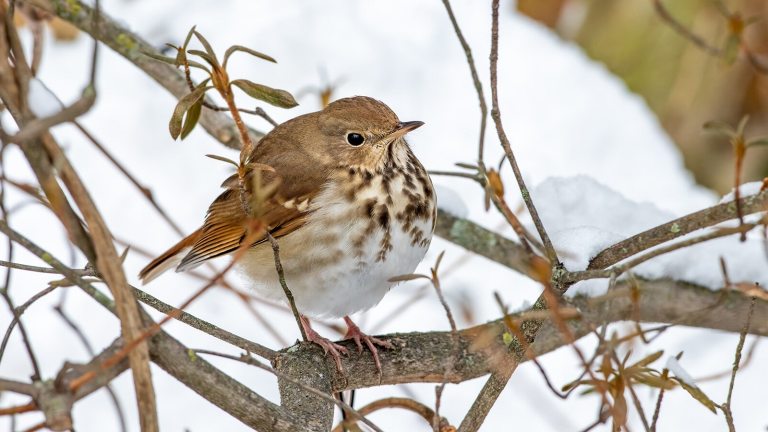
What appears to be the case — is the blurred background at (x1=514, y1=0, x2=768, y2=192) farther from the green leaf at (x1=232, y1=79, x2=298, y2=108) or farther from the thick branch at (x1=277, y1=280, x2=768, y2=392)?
the green leaf at (x1=232, y1=79, x2=298, y2=108)

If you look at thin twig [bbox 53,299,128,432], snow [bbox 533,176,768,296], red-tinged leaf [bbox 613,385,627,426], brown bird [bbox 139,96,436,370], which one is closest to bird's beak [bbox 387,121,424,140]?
brown bird [bbox 139,96,436,370]

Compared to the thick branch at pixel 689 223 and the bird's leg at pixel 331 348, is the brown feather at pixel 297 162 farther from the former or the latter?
the thick branch at pixel 689 223

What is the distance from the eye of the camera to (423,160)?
4875 mm

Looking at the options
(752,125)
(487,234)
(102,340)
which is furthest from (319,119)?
(752,125)

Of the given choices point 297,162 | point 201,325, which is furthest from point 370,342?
point 201,325

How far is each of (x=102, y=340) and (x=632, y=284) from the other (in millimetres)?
2897

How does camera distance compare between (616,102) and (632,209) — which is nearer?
(632,209)

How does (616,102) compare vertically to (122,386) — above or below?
above

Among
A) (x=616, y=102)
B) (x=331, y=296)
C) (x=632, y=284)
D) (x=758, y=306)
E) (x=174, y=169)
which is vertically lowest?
(x=632, y=284)

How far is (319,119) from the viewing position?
2746 millimetres

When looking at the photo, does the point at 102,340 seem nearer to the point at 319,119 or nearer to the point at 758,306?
the point at 319,119

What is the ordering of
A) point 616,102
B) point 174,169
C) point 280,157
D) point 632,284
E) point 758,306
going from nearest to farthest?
point 632,284
point 280,157
point 758,306
point 174,169
point 616,102

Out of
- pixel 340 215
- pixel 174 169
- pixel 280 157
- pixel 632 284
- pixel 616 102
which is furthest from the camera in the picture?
pixel 616 102

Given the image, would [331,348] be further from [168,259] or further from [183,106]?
[183,106]
